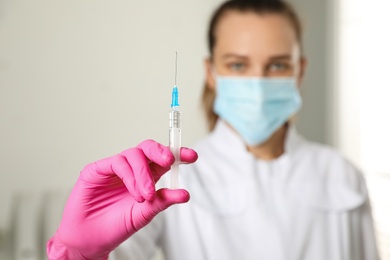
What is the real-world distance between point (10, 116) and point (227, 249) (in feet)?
2.84

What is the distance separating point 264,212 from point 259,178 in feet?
0.27

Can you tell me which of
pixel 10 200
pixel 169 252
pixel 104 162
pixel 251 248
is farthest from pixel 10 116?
pixel 104 162

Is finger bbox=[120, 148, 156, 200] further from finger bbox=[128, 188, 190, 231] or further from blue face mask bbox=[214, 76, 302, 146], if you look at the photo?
blue face mask bbox=[214, 76, 302, 146]

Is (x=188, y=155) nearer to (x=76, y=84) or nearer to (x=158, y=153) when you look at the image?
(x=158, y=153)

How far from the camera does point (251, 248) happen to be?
0.95m

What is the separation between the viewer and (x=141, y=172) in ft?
1.75

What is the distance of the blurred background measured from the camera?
1452 mm

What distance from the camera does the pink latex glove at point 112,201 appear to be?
54cm

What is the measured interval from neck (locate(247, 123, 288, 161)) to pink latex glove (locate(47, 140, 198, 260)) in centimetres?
52

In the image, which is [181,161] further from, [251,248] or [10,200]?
[10,200]

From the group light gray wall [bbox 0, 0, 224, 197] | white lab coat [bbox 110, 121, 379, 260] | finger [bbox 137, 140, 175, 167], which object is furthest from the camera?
light gray wall [bbox 0, 0, 224, 197]

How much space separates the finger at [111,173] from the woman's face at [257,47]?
51 cm

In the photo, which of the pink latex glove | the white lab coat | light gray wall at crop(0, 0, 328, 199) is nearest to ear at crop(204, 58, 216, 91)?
the white lab coat

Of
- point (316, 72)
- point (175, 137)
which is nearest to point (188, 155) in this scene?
point (175, 137)
